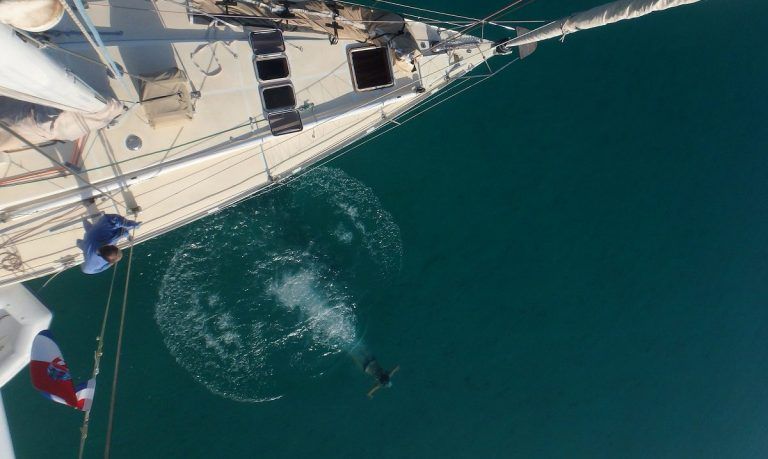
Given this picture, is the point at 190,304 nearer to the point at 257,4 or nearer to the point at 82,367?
the point at 82,367

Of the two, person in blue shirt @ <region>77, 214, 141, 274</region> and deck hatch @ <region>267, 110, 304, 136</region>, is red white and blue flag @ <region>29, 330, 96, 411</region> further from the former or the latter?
deck hatch @ <region>267, 110, 304, 136</region>

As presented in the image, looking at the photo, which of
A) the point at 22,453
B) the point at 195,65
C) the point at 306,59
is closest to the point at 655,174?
the point at 306,59

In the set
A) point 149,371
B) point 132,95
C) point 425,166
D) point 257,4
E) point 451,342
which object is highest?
point 257,4

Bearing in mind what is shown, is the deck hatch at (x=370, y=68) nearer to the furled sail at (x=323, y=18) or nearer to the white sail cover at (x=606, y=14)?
the furled sail at (x=323, y=18)

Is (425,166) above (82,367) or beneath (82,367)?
above

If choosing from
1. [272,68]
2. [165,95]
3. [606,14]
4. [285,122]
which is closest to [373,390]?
[285,122]

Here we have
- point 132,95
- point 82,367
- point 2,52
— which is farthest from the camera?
point 82,367

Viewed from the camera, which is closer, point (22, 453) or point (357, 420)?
point (22, 453)
